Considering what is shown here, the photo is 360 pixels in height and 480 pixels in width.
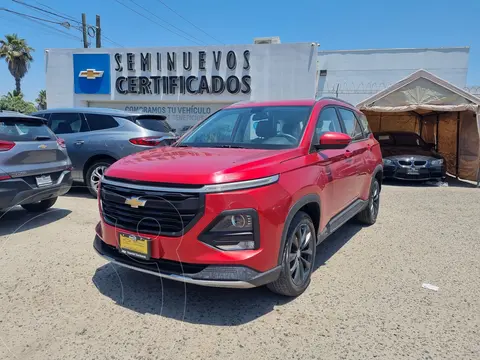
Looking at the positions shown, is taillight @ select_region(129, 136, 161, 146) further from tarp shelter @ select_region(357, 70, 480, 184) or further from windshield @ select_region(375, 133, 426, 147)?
windshield @ select_region(375, 133, 426, 147)

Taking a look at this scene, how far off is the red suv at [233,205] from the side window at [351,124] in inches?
35.1

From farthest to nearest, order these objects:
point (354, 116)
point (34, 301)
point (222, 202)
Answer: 1. point (354, 116)
2. point (34, 301)
3. point (222, 202)

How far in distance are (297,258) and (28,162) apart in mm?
4119

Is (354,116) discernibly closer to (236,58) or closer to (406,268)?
(406,268)

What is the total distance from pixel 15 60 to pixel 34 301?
49189mm

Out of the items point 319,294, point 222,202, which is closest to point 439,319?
point 319,294

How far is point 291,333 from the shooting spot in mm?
2781

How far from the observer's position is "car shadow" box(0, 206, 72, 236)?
5.32 m

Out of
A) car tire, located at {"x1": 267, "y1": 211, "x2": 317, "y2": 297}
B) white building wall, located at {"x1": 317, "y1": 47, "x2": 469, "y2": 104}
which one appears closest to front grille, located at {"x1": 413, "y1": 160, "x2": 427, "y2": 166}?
car tire, located at {"x1": 267, "y1": 211, "x2": 317, "y2": 297}

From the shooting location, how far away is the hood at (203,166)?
272cm

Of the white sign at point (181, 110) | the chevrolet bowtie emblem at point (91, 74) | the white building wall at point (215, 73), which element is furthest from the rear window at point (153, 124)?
the chevrolet bowtie emblem at point (91, 74)

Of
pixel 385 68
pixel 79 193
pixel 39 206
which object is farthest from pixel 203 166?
pixel 385 68

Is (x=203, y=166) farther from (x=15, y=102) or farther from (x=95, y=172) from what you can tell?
(x=15, y=102)

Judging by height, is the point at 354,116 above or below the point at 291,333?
above
